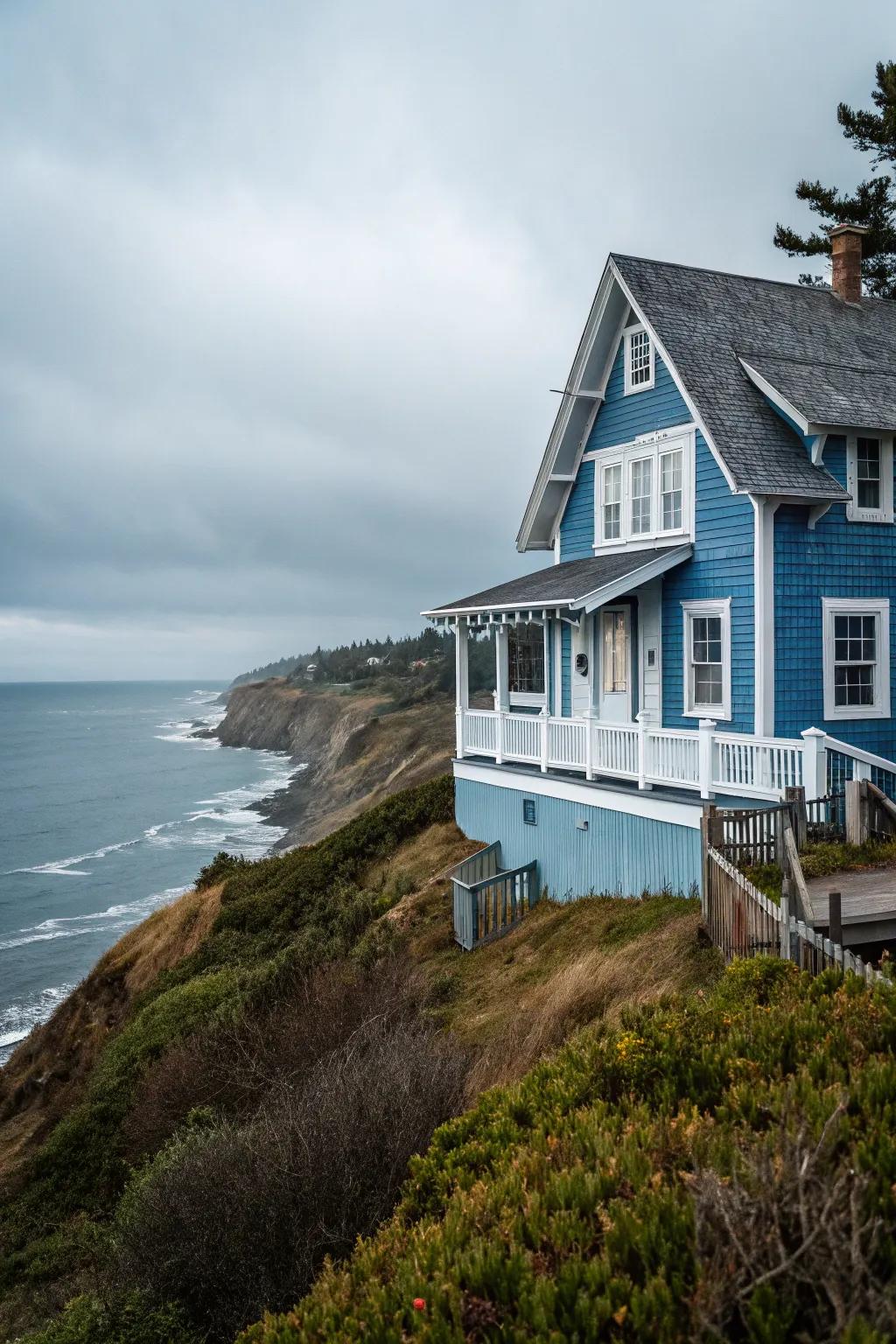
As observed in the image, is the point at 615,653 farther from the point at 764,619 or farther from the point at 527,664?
the point at 764,619

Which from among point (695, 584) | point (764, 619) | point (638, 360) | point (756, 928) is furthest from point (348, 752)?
point (756, 928)

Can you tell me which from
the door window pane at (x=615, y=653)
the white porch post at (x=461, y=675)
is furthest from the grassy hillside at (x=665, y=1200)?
the white porch post at (x=461, y=675)

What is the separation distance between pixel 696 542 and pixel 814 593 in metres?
2.22

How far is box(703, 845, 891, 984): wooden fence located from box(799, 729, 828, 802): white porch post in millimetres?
2735

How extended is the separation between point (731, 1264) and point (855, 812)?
10.2m

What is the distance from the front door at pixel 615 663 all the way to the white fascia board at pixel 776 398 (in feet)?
14.8

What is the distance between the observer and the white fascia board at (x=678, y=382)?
16044 millimetres

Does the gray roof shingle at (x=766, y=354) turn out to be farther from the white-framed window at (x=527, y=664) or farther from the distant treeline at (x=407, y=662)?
the distant treeline at (x=407, y=662)

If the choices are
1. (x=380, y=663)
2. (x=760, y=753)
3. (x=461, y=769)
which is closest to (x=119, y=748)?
(x=380, y=663)

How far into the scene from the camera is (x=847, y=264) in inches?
856

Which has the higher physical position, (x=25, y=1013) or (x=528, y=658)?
(x=528, y=658)

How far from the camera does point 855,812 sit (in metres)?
13.2

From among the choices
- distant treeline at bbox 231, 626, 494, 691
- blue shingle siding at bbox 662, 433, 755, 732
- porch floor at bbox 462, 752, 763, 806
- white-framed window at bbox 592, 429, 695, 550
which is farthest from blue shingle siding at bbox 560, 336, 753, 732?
distant treeline at bbox 231, 626, 494, 691

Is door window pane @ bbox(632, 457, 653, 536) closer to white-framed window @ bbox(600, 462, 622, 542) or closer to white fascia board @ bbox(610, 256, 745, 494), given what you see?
white-framed window @ bbox(600, 462, 622, 542)
